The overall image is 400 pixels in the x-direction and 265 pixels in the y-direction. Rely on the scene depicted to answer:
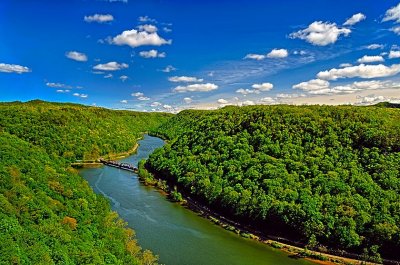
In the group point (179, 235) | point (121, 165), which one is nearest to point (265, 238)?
point (179, 235)

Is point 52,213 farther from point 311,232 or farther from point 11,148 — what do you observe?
point 311,232

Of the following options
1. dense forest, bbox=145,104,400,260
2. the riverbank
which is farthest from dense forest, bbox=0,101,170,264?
dense forest, bbox=145,104,400,260

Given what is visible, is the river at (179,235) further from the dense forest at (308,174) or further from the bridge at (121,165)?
the bridge at (121,165)

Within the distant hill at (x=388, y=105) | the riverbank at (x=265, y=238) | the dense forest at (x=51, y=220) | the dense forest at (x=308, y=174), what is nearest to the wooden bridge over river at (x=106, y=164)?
the dense forest at (x=308, y=174)

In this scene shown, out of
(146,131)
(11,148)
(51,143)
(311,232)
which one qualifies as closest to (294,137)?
(311,232)

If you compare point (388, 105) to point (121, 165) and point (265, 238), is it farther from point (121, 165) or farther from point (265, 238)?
point (121, 165)
